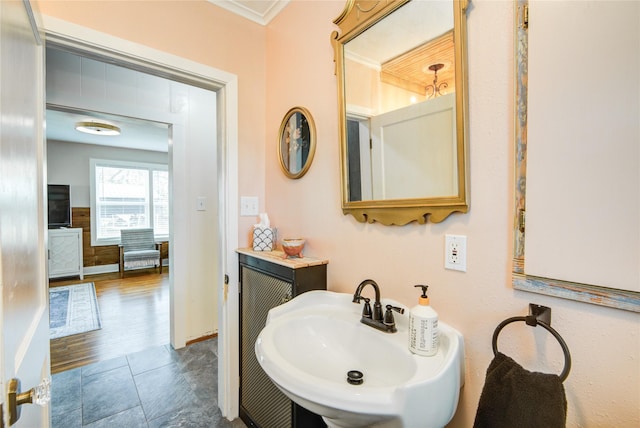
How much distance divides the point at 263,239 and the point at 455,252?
1.11m

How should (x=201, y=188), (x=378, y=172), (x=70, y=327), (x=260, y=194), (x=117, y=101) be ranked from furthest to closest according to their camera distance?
(x=70, y=327) → (x=201, y=188) → (x=117, y=101) → (x=260, y=194) → (x=378, y=172)

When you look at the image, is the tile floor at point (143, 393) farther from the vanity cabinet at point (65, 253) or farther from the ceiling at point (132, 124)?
the vanity cabinet at point (65, 253)

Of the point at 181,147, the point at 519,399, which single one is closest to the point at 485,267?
the point at 519,399

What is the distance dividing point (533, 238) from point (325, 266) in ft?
2.99

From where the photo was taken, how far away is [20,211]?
696 mm

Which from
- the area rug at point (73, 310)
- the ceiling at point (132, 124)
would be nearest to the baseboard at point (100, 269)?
the area rug at point (73, 310)

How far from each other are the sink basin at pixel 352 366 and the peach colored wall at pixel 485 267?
104 mm

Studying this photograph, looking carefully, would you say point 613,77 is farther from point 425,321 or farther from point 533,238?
point 425,321

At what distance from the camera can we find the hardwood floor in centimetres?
256

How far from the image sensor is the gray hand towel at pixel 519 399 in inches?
26.7

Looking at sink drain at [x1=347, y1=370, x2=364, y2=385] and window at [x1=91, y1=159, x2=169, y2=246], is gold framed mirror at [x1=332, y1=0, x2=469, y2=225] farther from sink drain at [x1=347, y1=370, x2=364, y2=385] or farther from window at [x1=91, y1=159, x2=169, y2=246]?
window at [x1=91, y1=159, x2=169, y2=246]

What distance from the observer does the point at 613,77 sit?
2.21 ft

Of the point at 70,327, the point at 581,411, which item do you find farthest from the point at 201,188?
the point at 581,411

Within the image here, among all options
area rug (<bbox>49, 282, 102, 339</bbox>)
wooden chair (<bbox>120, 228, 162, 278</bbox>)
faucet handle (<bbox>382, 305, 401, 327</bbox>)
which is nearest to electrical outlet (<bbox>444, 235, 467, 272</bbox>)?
faucet handle (<bbox>382, 305, 401, 327</bbox>)
